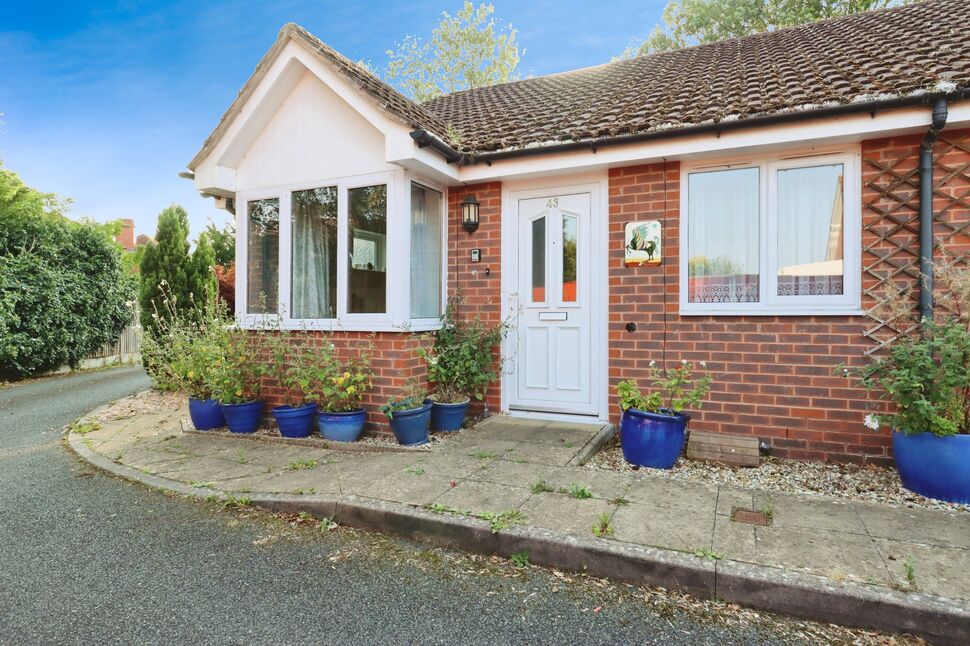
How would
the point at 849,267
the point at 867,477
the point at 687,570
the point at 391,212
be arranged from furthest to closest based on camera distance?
the point at 391,212 < the point at 849,267 < the point at 867,477 < the point at 687,570

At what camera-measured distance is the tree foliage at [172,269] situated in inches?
366

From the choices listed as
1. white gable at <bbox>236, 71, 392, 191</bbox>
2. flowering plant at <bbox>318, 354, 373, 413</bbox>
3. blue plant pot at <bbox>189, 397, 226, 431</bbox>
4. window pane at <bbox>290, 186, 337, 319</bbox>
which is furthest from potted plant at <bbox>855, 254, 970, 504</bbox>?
blue plant pot at <bbox>189, 397, 226, 431</bbox>

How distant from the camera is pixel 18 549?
10.4 feet

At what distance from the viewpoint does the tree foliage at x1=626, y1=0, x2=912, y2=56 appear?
15.9m

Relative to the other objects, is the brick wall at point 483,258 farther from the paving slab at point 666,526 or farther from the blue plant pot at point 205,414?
the blue plant pot at point 205,414

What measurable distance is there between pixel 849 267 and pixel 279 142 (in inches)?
241

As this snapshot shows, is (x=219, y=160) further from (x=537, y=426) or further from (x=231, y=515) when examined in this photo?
(x=537, y=426)

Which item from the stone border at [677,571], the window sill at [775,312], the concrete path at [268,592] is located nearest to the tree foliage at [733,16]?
the window sill at [775,312]

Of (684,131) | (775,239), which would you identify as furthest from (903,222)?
(684,131)

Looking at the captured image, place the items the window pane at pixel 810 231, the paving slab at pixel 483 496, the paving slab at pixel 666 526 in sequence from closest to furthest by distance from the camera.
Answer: the paving slab at pixel 666 526, the paving slab at pixel 483 496, the window pane at pixel 810 231

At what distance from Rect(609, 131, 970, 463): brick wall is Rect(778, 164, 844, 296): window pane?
8.8 inches

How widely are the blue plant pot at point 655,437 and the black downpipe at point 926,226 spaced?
2139 millimetres

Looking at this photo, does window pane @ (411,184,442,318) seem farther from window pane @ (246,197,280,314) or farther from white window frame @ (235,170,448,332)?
window pane @ (246,197,280,314)

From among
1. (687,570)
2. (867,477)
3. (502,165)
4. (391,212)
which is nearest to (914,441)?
(867,477)
